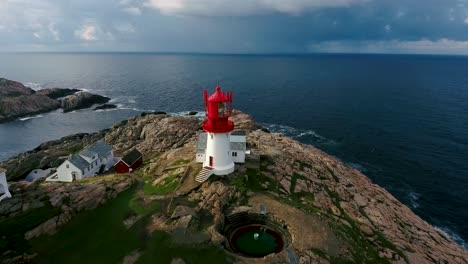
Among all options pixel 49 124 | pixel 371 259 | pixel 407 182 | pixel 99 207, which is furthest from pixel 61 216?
pixel 49 124

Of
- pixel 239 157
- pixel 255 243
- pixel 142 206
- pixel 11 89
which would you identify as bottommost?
pixel 255 243

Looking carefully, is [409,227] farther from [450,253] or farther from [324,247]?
[324,247]

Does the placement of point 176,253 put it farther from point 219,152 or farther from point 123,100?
point 123,100

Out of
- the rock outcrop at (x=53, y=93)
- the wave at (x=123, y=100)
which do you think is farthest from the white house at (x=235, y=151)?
the rock outcrop at (x=53, y=93)

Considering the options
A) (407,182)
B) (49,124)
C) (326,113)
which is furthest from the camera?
(326,113)

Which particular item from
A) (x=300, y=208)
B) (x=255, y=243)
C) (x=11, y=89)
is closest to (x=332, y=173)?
(x=300, y=208)

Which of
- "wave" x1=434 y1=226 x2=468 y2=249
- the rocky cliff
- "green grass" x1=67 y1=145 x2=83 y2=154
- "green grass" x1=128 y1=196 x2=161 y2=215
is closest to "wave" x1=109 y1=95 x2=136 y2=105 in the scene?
"green grass" x1=67 y1=145 x2=83 y2=154

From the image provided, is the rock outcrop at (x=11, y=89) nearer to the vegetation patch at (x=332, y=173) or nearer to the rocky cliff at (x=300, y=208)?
the rocky cliff at (x=300, y=208)
